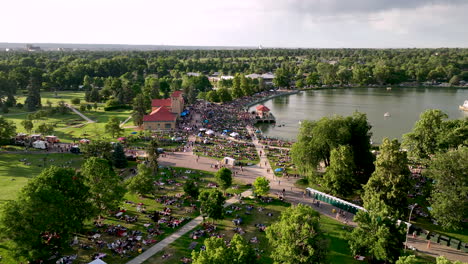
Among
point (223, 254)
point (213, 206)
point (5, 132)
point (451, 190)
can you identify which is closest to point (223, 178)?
point (213, 206)

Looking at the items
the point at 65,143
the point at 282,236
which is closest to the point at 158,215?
the point at 282,236

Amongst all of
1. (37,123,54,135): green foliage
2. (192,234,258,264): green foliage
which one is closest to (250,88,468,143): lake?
(37,123,54,135): green foliage

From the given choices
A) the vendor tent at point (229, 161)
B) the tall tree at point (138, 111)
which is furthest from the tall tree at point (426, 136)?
the tall tree at point (138, 111)

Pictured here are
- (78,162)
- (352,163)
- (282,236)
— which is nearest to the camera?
(282,236)

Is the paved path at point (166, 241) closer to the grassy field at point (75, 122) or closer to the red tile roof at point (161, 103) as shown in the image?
the grassy field at point (75, 122)

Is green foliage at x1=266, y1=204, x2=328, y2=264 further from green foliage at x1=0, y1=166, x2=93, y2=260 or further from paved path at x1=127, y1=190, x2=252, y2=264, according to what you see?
green foliage at x1=0, y1=166, x2=93, y2=260

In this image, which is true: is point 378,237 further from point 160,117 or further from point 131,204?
point 160,117

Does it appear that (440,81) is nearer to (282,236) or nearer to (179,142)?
(179,142)
